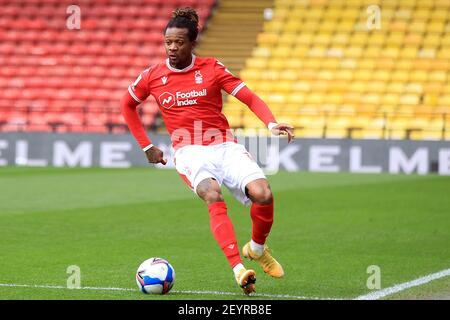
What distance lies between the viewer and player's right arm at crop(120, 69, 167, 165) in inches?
343

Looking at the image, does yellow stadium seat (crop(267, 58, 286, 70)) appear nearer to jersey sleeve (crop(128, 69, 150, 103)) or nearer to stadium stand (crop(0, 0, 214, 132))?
stadium stand (crop(0, 0, 214, 132))

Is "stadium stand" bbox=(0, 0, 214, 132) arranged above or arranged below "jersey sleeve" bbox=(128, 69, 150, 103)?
above

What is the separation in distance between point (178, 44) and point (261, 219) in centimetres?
151

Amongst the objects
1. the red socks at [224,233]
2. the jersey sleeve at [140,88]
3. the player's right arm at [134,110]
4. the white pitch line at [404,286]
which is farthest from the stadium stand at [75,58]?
the red socks at [224,233]

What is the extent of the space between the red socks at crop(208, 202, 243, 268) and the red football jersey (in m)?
0.64

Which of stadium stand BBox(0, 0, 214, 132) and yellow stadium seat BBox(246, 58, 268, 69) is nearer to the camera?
stadium stand BBox(0, 0, 214, 132)

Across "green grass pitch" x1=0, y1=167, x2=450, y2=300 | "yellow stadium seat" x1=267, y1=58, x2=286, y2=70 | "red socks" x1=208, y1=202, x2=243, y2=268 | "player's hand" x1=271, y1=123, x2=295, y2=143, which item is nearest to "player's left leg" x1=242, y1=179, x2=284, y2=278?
"green grass pitch" x1=0, y1=167, x2=450, y2=300

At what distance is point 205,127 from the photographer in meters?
8.48

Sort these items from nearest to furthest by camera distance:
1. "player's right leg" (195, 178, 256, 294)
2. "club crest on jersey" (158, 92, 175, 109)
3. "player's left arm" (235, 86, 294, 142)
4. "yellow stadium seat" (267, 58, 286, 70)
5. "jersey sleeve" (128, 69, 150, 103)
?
1. "player's right leg" (195, 178, 256, 294)
2. "player's left arm" (235, 86, 294, 142)
3. "club crest on jersey" (158, 92, 175, 109)
4. "jersey sleeve" (128, 69, 150, 103)
5. "yellow stadium seat" (267, 58, 286, 70)

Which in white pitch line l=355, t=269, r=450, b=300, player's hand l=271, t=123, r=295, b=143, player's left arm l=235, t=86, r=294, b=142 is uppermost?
player's left arm l=235, t=86, r=294, b=142

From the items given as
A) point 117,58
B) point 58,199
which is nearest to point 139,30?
point 117,58

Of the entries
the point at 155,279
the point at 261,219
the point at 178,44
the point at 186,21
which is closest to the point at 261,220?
the point at 261,219

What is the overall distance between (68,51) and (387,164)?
10.9 metres

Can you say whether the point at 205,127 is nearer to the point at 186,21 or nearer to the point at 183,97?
the point at 183,97
